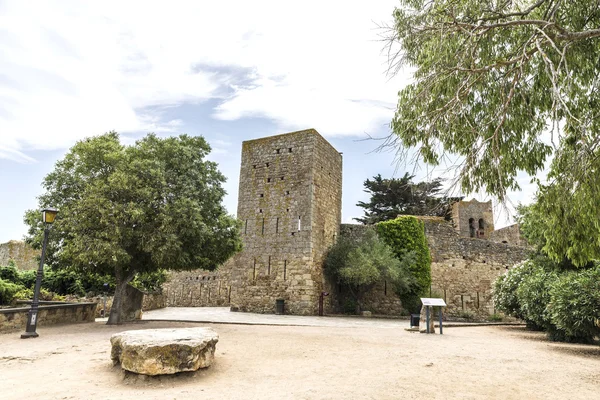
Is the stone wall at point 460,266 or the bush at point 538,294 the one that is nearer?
the bush at point 538,294

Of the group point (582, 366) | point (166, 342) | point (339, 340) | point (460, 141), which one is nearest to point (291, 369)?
point (166, 342)

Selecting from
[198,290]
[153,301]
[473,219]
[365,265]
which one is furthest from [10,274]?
[473,219]

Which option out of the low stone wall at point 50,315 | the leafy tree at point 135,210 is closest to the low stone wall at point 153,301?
the low stone wall at point 50,315

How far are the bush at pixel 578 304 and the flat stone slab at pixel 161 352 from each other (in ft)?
23.7

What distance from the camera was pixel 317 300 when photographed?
54.1 feet

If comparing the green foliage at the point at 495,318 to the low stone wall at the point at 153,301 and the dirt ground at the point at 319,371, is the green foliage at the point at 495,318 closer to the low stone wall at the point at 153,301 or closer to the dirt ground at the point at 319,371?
the dirt ground at the point at 319,371

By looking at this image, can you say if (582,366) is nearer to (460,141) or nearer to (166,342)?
(460,141)

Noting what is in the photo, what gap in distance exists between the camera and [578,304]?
7961 mm

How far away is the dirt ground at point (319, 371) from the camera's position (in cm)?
452

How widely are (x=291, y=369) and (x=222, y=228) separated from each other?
6.36 metres

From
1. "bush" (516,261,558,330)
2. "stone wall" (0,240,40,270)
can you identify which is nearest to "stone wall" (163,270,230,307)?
"stone wall" (0,240,40,270)

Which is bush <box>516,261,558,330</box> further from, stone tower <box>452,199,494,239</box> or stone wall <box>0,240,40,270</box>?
stone wall <box>0,240,40,270</box>

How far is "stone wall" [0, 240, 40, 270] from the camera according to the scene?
22.0m

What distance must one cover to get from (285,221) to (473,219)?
20751mm
